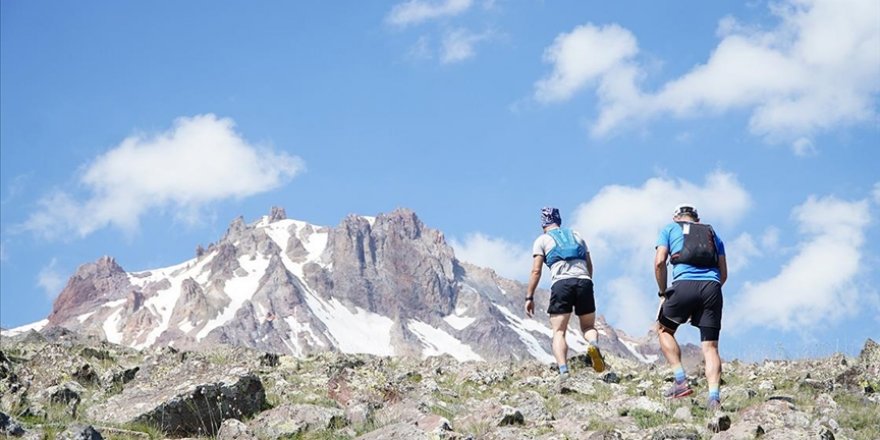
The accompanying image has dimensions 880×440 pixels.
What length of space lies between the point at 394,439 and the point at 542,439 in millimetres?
1324

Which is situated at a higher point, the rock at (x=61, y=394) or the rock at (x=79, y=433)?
the rock at (x=61, y=394)

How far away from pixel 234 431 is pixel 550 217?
662cm

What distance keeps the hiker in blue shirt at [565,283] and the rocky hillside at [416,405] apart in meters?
0.51

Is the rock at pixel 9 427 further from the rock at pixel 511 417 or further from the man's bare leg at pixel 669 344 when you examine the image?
the man's bare leg at pixel 669 344

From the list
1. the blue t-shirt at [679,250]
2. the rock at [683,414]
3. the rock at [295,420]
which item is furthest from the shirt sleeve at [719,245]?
the rock at [295,420]

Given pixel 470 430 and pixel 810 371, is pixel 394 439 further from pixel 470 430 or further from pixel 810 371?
pixel 810 371

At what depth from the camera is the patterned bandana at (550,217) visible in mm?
14039

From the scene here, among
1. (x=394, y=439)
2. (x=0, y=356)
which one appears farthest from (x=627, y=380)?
(x=0, y=356)

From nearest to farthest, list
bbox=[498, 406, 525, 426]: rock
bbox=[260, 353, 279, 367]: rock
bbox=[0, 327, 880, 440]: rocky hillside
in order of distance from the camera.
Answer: bbox=[0, 327, 880, 440]: rocky hillside
bbox=[498, 406, 525, 426]: rock
bbox=[260, 353, 279, 367]: rock

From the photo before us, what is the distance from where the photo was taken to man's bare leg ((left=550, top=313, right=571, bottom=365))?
13.2 metres

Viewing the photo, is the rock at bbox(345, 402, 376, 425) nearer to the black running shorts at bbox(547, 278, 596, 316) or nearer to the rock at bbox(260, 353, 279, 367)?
the black running shorts at bbox(547, 278, 596, 316)

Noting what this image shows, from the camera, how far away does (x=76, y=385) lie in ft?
38.9

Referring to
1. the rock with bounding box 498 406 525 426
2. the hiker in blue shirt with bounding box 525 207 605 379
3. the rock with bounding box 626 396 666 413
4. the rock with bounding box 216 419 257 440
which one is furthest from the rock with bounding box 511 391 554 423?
the hiker in blue shirt with bounding box 525 207 605 379

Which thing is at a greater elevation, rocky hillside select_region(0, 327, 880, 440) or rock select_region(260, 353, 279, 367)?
rock select_region(260, 353, 279, 367)
